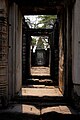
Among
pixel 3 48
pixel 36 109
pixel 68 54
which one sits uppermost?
pixel 3 48

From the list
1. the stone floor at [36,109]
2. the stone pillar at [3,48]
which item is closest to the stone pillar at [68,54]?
the stone floor at [36,109]

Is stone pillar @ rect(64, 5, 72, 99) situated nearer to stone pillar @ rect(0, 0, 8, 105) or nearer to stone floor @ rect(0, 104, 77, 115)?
stone floor @ rect(0, 104, 77, 115)

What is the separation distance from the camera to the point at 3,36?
7445 millimetres

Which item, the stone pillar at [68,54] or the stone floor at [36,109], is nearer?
the stone floor at [36,109]

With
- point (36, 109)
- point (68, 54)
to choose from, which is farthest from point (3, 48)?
point (68, 54)

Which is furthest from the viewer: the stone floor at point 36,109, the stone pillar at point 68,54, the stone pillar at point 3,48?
the stone pillar at point 68,54

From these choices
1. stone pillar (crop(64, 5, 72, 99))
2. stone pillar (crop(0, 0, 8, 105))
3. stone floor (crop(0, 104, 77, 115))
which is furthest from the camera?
stone pillar (crop(64, 5, 72, 99))

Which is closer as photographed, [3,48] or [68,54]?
[3,48]

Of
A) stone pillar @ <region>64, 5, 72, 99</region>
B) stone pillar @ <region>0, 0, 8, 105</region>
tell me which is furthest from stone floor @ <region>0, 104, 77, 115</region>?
stone pillar @ <region>64, 5, 72, 99</region>

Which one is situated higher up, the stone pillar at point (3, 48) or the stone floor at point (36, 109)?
the stone pillar at point (3, 48)

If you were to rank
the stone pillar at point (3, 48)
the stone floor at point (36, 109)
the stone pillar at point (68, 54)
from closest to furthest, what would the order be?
the stone floor at point (36, 109)
the stone pillar at point (3, 48)
the stone pillar at point (68, 54)

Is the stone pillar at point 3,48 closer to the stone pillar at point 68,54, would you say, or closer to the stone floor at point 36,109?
the stone floor at point 36,109

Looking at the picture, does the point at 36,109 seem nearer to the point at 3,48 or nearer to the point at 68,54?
the point at 3,48

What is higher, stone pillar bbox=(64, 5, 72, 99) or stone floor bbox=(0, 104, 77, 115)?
stone pillar bbox=(64, 5, 72, 99)
